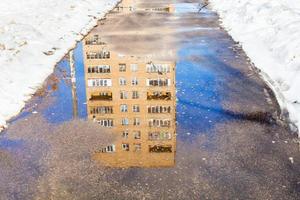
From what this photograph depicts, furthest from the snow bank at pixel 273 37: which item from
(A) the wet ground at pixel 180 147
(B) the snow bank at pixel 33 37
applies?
(B) the snow bank at pixel 33 37

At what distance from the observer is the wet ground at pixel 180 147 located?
6.54 m

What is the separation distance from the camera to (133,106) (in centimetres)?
985

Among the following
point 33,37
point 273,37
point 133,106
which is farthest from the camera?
point 33,37

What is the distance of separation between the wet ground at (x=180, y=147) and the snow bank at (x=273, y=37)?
400 millimetres

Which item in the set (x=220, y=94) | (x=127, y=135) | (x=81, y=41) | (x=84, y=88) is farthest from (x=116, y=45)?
(x=127, y=135)

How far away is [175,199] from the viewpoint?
623cm

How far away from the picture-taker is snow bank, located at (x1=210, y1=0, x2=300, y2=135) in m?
10.6

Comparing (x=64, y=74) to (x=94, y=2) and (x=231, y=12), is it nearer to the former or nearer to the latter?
(x=231, y=12)

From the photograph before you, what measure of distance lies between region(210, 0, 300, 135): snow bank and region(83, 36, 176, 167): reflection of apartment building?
2633 mm

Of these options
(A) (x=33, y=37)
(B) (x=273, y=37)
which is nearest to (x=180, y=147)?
(B) (x=273, y=37)

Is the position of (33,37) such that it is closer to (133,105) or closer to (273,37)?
(133,105)

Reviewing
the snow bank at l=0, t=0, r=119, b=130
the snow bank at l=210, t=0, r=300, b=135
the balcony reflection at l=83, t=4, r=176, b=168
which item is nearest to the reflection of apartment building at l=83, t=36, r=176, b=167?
the balcony reflection at l=83, t=4, r=176, b=168

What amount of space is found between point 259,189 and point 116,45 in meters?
10.1

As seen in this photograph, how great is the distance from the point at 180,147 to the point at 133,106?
7.35 feet
